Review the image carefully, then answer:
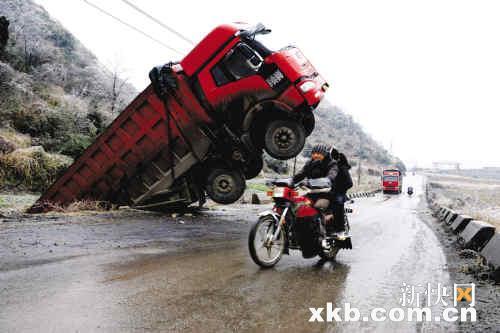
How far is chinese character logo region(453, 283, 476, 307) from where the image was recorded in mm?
3586

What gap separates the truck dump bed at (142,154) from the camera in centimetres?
912

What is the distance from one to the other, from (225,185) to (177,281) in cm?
569

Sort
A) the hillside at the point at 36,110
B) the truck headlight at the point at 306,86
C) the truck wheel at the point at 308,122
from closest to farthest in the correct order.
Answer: the truck headlight at the point at 306,86 < the truck wheel at the point at 308,122 < the hillside at the point at 36,110

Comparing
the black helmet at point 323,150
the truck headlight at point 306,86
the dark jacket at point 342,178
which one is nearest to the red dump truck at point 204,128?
the truck headlight at point 306,86

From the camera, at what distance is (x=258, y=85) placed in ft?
27.4

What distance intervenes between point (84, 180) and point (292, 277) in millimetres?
7262

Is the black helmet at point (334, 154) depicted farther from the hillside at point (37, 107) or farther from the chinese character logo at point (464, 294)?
the hillside at point (37, 107)

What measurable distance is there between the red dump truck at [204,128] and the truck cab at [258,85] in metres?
0.02

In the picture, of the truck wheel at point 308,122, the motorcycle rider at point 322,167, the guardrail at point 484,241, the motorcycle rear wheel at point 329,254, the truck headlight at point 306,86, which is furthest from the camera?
the truck wheel at point 308,122

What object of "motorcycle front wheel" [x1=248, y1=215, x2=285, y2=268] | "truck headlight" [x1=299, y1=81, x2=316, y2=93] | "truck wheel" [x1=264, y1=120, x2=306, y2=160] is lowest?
"motorcycle front wheel" [x1=248, y1=215, x2=285, y2=268]

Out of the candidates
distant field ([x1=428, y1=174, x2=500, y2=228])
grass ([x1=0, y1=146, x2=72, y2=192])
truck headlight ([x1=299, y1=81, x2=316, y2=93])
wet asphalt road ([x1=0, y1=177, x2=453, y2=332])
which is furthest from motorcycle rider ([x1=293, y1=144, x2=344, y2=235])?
grass ([x1=0, y1=146, x2=72, y2=192])

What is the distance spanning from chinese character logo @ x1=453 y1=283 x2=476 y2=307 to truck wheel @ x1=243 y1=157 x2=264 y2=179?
20.2ft

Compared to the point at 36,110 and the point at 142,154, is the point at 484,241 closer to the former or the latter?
the point at 142,154

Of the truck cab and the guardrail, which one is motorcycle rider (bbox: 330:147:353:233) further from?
the truck cab
